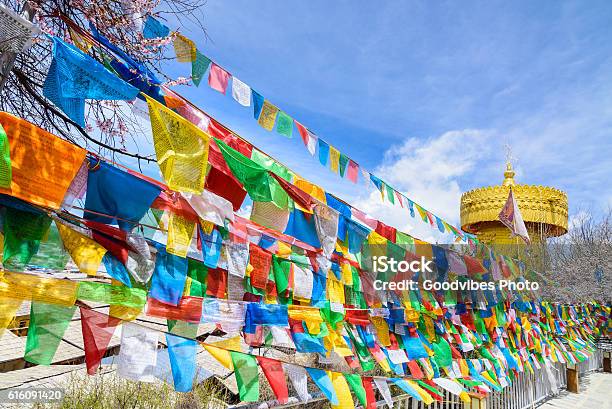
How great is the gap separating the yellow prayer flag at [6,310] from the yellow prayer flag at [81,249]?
37 cm

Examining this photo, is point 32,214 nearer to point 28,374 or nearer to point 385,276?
point 385,276

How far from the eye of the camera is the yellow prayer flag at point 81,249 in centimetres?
231

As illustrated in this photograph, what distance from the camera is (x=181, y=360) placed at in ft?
8.44

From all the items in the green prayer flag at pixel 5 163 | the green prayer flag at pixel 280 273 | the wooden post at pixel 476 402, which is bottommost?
the wooden post at pixel 476 402

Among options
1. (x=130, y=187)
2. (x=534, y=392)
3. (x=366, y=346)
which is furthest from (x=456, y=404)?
(x=130, y=187)

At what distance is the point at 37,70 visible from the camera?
3439 millimetres

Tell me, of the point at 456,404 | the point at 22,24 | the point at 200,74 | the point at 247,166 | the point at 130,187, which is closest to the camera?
the point at 22,24

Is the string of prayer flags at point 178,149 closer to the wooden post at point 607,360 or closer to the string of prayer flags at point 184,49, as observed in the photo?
the string of prayer flags at point 184,49

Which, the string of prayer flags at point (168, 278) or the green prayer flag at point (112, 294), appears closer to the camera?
the green prayer flag at point (112, 294)

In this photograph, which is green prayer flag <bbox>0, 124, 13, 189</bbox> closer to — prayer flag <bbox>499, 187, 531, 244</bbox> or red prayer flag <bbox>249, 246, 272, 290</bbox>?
red prayer flag <bbox>249, 246, 272, 290</bbox>

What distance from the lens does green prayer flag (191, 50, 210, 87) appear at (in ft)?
14.5

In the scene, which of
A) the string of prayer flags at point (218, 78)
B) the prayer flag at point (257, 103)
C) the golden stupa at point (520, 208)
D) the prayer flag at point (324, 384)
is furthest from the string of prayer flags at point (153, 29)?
the golden stupa at point (520, 208)

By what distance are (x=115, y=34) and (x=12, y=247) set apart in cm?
226

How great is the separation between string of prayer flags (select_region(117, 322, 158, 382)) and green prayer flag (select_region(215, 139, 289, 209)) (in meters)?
1.32
